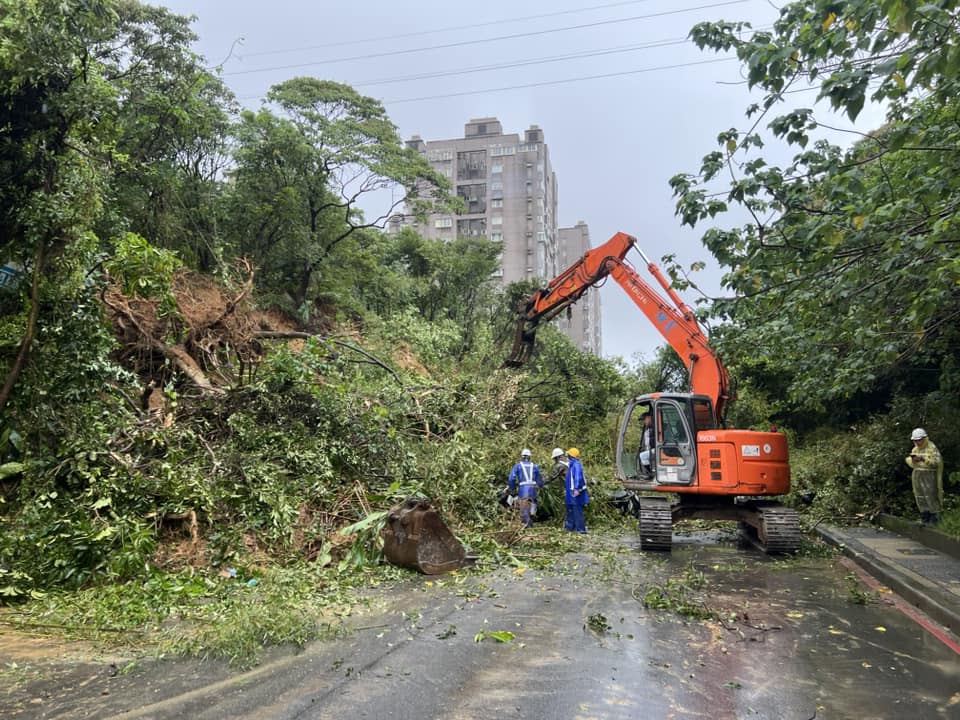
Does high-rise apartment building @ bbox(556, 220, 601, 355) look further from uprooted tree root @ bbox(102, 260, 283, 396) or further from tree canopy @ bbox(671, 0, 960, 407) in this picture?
tree canopy @ bbox(671, 0, 960, 407)

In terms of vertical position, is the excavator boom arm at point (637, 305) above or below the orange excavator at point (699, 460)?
above

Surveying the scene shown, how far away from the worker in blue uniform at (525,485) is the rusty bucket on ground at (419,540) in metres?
3.49

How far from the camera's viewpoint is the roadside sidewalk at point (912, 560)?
7148mm

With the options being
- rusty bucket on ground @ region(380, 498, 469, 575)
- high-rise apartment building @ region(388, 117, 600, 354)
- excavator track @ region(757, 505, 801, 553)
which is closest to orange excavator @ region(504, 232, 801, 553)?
excavator track @ region(757, 505, 801, 553)

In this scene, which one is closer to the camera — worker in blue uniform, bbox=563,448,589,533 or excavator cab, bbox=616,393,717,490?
excavator cab, bbox=616,393,717,490

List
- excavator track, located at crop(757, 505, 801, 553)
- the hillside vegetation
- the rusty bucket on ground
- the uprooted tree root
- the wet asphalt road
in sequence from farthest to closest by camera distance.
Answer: the uprooted tree root, excavator track, located at crop(757, 505, 801, 553), the rusty bucket on ground, the hillside vegetation, the wet asphalt road

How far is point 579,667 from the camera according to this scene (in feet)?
16.9

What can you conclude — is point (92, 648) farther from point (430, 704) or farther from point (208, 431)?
point (208, 431)

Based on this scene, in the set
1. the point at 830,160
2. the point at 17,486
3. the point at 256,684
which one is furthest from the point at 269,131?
the point at 256,684

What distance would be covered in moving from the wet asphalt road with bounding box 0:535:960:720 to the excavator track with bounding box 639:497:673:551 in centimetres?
249

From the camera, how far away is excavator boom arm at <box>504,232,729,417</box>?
12625mm

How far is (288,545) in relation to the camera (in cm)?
842

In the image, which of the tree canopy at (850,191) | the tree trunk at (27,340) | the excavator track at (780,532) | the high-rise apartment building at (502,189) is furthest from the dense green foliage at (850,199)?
the high-rise apartment building at (502,189)

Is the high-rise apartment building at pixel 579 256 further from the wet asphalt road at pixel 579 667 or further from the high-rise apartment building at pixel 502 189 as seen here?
the wet asphalt road at pixel 579 667
